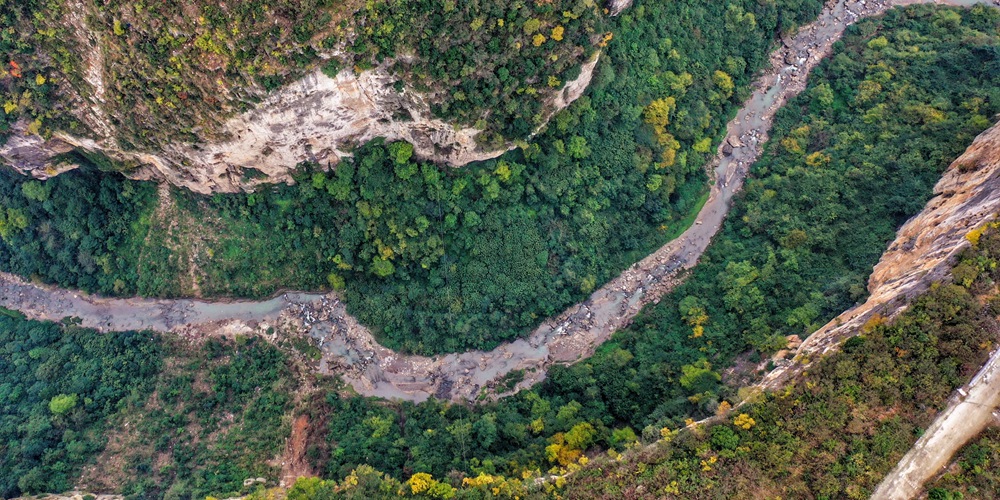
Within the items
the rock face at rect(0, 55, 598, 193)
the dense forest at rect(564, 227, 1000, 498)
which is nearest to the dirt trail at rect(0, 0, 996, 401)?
the rock face at rect(0, 55, 598, 193)

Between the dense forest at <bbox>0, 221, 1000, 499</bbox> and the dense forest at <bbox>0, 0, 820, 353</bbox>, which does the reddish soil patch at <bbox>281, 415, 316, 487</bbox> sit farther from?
the dense forest at <bbox>0, 0, 820, 353</bbox>

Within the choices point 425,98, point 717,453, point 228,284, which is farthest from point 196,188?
point 717,453

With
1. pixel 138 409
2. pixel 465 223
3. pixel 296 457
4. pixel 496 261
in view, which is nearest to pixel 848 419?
pixel 496 261

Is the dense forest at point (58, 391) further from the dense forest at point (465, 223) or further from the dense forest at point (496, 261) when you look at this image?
the dense forest at point (465, 223)

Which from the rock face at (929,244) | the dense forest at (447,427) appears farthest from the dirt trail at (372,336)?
the rock face at (929,244)

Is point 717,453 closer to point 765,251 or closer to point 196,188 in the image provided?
point 765,251
